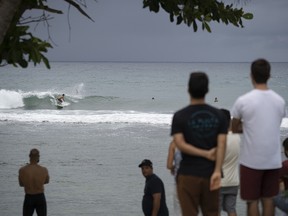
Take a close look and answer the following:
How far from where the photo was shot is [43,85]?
7975 cm

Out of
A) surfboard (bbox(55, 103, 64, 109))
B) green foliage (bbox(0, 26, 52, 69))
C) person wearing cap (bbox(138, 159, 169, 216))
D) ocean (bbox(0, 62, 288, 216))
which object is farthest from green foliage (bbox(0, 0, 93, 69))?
surfboard (bbox(55, 103, 64, 109))

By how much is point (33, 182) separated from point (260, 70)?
5538 millimetres

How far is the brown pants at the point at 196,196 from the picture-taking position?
4.27 m

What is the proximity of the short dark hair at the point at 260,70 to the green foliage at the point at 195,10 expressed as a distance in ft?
5.07

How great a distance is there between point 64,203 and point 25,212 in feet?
12.5

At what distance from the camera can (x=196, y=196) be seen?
14.3ft

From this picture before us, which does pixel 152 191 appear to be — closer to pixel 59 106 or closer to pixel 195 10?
pixel 195 10

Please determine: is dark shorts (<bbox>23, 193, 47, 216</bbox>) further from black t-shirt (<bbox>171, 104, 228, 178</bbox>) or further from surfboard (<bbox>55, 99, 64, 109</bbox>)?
surfboard (<bbox>55, 99, 64, 109</bbox>)

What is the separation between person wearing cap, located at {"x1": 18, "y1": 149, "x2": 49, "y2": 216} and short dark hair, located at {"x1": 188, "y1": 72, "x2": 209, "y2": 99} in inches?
216

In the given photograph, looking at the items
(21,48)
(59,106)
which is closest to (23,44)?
(21,48)

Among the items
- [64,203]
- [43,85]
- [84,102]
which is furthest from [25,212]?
[43,85]

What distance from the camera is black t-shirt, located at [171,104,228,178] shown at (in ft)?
13.8

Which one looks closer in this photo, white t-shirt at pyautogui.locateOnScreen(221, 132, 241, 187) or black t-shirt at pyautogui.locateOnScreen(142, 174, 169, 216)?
white t-shirt at pyautogui.locateOnScreen(221, 132, 241, 187)

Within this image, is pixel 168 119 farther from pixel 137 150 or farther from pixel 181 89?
pixel 181 89
